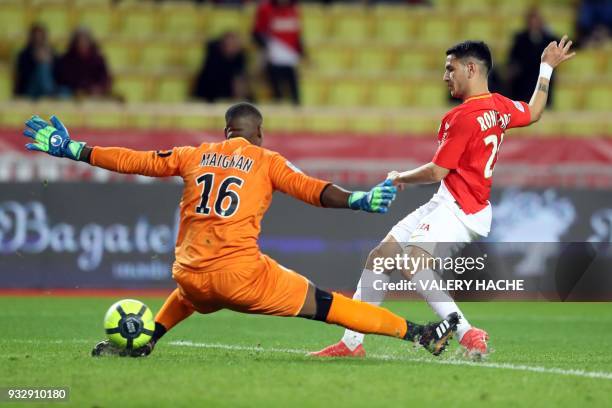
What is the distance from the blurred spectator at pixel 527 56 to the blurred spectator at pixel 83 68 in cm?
590

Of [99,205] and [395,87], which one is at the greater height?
[395,87]

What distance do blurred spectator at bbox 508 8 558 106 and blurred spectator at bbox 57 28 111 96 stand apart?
19.3 feet

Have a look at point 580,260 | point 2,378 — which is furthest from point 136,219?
point 2,378

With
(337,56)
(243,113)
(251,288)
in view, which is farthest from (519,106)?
(337,56)

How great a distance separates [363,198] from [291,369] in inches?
44.3

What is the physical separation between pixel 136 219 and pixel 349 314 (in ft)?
23.5

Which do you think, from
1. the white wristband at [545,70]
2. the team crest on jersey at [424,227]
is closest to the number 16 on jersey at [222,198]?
the team crest on jersey at [424,227]

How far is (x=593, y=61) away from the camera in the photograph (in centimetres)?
1969

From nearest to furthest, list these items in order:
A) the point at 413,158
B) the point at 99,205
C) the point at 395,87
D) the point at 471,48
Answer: the point at 471,48 → the point at 99,205 → the point at 413,158 → the point at 395,87

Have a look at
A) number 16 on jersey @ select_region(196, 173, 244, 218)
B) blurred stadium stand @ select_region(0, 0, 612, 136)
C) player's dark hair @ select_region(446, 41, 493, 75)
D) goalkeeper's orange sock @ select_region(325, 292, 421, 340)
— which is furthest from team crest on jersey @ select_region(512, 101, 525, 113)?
blurred stadium stand @ select_region(0, 0, 612, 136)

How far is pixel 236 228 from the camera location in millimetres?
7609

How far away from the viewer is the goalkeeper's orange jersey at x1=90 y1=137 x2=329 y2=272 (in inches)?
298

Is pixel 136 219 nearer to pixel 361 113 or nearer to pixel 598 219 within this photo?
pixel 361 113

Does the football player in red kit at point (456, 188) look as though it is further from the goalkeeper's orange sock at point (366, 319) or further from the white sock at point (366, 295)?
the goalkeeper's orange sock at point (366, 319)
